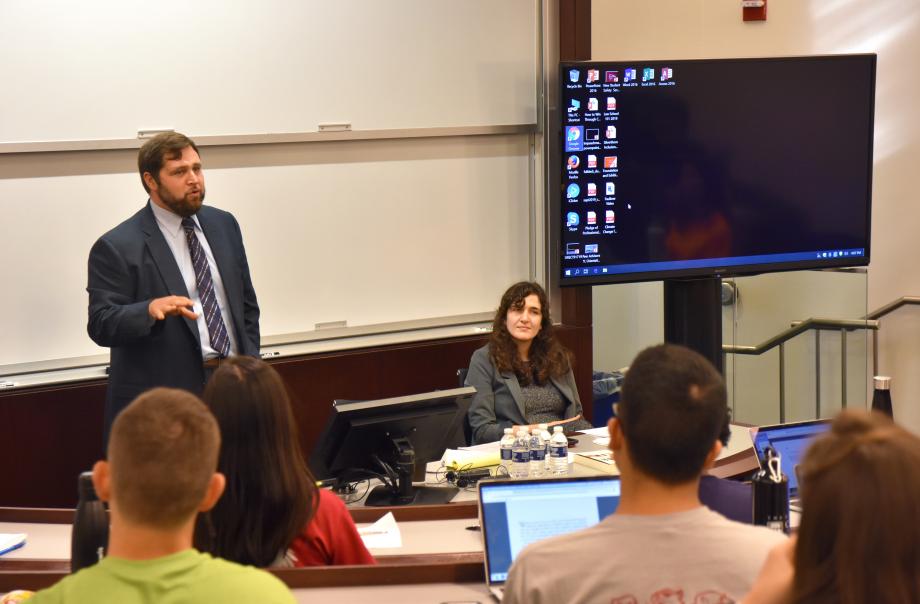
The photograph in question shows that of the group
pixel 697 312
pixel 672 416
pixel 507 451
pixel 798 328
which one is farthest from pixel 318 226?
pixel 672 416

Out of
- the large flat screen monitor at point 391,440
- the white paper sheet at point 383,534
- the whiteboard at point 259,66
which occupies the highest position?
the whiteboard at point 259,66

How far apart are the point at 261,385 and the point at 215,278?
207cm

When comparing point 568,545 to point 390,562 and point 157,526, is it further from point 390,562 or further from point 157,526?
point 390,562

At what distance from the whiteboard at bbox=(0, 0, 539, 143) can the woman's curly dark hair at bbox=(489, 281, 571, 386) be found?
3.89 feet

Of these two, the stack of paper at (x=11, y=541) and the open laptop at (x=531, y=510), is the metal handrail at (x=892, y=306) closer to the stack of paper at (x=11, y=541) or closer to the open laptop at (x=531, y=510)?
the open laptop at (x=531, y=510)

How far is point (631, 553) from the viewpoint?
1.77 meters

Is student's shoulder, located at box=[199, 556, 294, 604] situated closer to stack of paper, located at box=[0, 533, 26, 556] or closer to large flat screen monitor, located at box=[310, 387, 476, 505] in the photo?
stack of paper, located at box=[0, 533, 26, 556]

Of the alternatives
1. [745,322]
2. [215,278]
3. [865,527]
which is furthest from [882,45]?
[865,527]

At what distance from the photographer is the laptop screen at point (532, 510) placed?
2.48m

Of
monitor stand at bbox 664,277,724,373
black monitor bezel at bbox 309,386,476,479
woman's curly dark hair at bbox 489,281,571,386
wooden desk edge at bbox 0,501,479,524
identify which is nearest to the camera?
wooden desk edge at bbox 0,501,479,524

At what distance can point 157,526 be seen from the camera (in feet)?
5.52

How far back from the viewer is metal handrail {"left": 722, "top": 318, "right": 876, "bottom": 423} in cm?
590

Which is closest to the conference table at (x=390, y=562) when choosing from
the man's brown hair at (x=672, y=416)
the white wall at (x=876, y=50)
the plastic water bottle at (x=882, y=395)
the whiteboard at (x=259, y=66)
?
the man's brown hair at (x=672, y=416)

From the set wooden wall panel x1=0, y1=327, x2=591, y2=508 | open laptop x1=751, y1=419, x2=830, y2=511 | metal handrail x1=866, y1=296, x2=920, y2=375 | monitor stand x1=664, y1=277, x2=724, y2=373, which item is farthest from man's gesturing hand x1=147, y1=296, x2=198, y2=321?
metal handrail x1=866, y1=296, x2=920, y2=375
